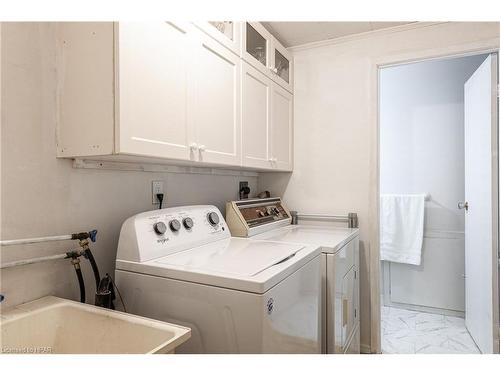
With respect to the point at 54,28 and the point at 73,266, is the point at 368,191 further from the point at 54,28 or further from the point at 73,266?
the point at 54,28

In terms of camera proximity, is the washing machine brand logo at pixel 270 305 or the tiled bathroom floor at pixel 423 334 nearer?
the washing machine brand logo at pixel 270 305

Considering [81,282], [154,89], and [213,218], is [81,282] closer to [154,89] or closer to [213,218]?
[213,218]

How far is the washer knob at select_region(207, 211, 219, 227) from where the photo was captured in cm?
176

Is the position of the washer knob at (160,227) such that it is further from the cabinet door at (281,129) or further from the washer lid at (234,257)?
the cabinet door at (281,129)

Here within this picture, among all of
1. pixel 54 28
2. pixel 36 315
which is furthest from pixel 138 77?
pixel 36 315

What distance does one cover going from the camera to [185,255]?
1419mm

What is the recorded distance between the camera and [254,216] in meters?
2.15

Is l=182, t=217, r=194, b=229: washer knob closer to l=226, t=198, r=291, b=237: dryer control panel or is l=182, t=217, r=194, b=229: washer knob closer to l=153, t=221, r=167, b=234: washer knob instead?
l=153, t=221, r=167, b=234: washer knob

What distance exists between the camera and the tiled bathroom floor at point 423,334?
2.46 meters

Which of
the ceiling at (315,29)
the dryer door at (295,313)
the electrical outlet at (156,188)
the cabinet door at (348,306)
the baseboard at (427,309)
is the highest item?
the ceiling at (315,29)

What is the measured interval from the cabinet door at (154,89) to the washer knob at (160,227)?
1.03ft

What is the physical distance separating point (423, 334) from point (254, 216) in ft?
6.09

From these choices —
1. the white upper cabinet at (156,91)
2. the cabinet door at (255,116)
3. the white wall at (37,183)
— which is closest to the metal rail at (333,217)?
the cabinet door at (255,116)
